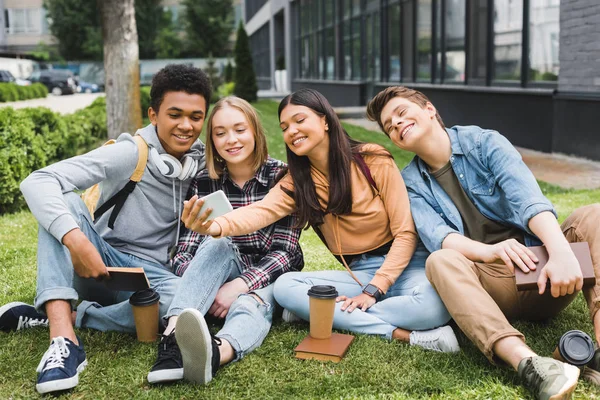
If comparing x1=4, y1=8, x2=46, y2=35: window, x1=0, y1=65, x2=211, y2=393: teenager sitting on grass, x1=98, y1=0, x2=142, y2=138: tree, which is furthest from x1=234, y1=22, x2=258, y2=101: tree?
x1=4, y1=8, x2=46, y2=35: window

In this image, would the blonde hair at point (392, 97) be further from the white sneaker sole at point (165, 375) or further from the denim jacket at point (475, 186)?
the white sneaker sole at point (165, 375)

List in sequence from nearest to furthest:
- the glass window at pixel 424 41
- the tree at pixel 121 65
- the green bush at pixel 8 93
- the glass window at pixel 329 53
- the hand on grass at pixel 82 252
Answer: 1. the hand on grass at pixel 82 252
2. the tree at pixel 121 65
3. the glass window at pixel 424 41
4. the glass window at pixel 329 53
5. the green bush at pixel 8 93

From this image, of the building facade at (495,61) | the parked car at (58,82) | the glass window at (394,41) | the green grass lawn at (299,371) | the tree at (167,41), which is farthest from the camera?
the tree at (167,41)

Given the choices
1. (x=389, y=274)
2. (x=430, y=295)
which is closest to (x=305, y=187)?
(x=389, y=274)

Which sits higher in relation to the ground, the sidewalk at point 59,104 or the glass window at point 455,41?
the glass window at point 455,41

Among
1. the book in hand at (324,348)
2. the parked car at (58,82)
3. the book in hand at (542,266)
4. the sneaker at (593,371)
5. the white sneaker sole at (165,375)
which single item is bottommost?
the book in hand at (324,348)

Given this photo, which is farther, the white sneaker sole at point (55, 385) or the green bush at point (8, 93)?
the green bush at point (8, 93)

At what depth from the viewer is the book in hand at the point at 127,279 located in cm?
282

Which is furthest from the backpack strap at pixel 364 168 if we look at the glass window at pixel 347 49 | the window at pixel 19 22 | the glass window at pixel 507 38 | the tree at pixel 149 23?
the window at pixel 19 22

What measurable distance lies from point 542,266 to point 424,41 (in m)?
12.6

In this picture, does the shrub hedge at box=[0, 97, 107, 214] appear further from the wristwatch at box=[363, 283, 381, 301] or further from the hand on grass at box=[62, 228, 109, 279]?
the wristwatch at box=[363, 283, 381, 301]

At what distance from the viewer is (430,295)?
9.38ft

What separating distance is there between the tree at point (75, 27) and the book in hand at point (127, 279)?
51.8 metres

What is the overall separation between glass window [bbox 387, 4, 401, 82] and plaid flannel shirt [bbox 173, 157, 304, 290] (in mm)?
13654
